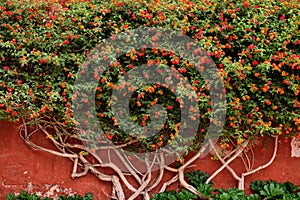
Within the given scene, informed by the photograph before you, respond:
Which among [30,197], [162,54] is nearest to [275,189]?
[162,54]

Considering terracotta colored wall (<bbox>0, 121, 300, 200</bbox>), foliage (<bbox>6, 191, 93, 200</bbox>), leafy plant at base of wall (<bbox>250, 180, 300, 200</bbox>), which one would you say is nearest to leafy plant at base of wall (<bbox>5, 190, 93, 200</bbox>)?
foliage (<bbox>6, 191, 93, 200</bbox>)

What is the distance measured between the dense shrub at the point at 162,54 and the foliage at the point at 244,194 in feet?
1.74

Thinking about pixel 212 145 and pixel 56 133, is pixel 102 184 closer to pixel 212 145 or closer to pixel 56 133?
pixel 56 133

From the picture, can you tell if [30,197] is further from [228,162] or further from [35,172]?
[228,162]

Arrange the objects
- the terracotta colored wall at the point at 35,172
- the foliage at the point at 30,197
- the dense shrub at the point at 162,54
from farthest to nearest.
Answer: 1. the terracotta colored wall at the point at 35,172
2. the foliage at the point at 30,197
3. the dense shrub at the point at 162,54

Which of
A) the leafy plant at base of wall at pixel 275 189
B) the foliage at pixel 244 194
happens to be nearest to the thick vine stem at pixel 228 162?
the foliage at pixel 244 194

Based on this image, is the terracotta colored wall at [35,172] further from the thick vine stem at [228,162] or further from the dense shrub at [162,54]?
the dense shrub at [162,54]

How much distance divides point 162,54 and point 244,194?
1608 millimetres

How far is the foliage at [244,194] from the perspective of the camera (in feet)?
13.9

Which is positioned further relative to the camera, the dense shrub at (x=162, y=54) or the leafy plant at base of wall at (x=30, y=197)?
the leafy plant at base of wall at (x=30, y=197)

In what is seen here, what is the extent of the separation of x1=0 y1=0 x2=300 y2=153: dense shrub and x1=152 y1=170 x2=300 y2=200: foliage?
1.74 feet

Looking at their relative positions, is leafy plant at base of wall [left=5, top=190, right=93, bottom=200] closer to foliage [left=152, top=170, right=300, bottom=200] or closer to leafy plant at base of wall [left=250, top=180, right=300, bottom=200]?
foliage [left=152, top=170, right=300, bottom=200]

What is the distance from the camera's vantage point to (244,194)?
14.2 feet

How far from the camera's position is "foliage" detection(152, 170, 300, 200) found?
423 centimetres
